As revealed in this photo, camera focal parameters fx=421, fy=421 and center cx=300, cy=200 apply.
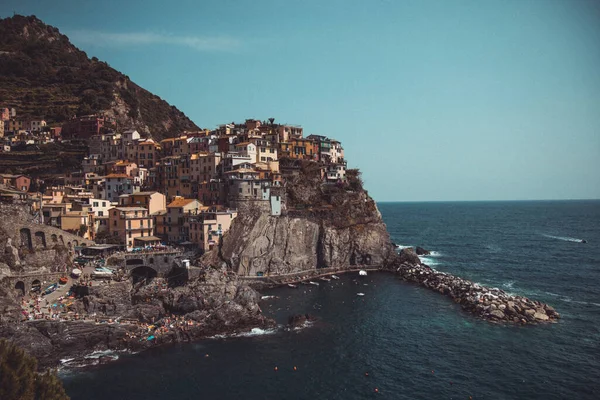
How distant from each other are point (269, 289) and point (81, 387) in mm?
39768

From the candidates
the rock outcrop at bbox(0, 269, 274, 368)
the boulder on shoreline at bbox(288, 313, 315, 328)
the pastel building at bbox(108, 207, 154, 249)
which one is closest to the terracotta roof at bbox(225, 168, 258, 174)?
the pastel building at bbox(108, 207, 154, 249)

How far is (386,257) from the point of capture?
9756 cm

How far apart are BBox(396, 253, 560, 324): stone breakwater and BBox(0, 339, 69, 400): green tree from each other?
5445 cm

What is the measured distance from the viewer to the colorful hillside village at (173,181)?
78.3m

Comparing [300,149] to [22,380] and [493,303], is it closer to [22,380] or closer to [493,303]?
[493,303]

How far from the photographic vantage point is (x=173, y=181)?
9656cm

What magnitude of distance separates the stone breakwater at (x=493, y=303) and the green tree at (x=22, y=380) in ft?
179

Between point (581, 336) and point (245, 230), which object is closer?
point (581, 336)

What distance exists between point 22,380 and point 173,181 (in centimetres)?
7255

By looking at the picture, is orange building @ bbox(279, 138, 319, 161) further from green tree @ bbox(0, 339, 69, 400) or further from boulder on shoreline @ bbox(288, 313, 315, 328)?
green tree @ bbox(0, 339, 69, 400)

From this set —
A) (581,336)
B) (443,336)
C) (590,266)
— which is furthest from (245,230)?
(590,266)

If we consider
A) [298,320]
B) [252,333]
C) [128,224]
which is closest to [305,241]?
[298,320]

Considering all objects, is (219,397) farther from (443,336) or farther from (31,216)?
(31,216)

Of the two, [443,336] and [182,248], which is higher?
[182,248]
